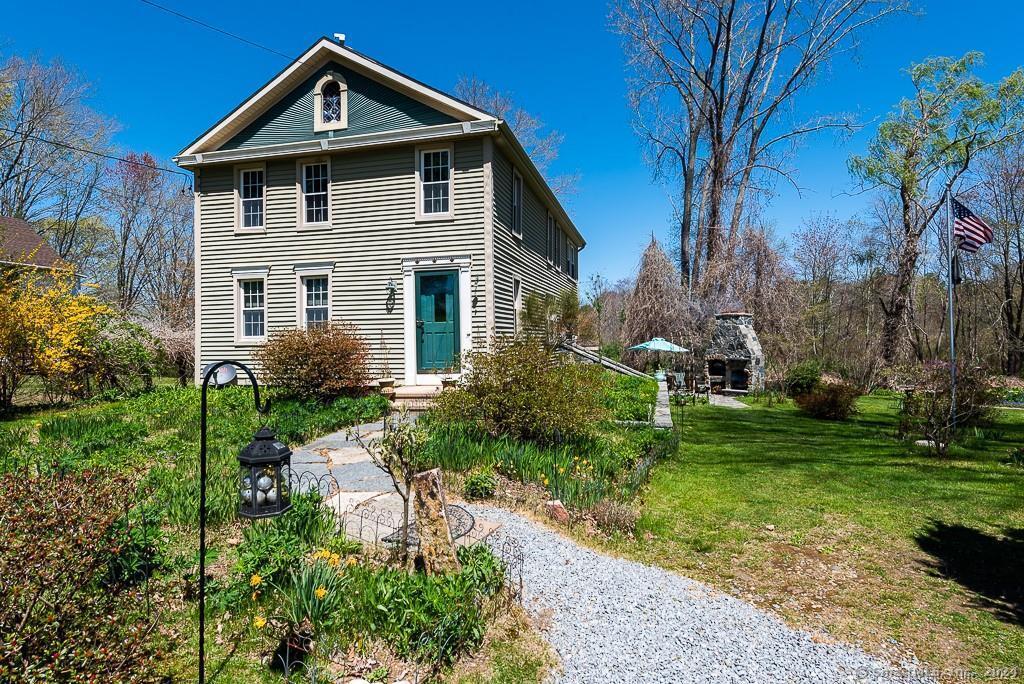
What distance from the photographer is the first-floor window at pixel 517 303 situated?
13703 millimetres

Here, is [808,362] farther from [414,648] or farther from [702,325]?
[414,648]

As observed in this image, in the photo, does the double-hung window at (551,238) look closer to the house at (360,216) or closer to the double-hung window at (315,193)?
the house at (360,216)

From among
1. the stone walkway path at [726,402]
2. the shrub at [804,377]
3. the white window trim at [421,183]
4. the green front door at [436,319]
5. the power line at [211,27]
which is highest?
the power line at [211,27]

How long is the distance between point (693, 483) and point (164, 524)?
610 centimetres

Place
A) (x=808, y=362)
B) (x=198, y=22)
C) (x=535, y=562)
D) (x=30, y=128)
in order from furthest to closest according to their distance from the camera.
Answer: (x=30, y=128)
(x=808, y=362)
(x=198, y=22)
(x=535, y=562)

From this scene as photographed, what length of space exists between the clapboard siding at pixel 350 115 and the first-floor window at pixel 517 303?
4.40 metres

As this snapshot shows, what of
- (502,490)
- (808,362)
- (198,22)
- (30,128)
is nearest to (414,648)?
(502,490)

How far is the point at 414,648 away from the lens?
9.71ft

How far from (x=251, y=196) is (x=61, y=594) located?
1304cm

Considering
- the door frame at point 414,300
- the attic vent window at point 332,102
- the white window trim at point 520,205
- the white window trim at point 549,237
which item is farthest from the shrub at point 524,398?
the white window trim at point 549,237

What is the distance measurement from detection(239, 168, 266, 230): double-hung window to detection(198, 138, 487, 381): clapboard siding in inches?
10.7

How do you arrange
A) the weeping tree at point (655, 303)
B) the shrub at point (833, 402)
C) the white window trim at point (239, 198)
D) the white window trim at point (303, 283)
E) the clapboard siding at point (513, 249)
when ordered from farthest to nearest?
the weeping tree at point (655, 303) < the white window trim at point (239, 198) < the shrub at point (833, 402) < the white window trim at point (303, 283) < the clapboard siding at point (513, 249)

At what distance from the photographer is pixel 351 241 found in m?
12.7

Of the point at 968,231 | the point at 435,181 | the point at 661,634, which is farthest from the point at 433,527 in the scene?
the point at 968,231
